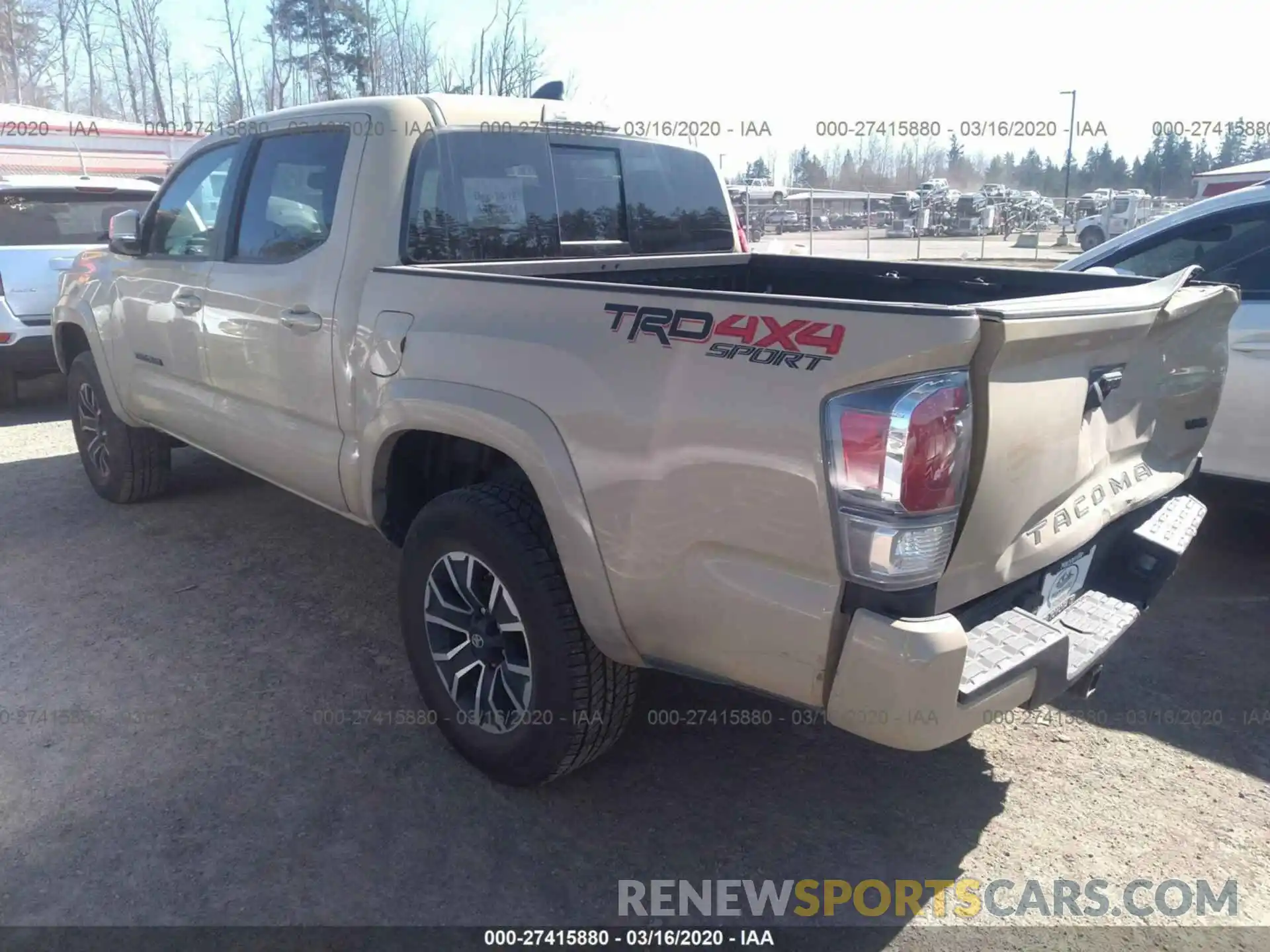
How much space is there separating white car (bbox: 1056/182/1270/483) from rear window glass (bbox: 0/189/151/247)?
7141 mm

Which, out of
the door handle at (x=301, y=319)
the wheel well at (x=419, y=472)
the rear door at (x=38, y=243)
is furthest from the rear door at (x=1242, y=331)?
the rear door at (x=38, y=243)

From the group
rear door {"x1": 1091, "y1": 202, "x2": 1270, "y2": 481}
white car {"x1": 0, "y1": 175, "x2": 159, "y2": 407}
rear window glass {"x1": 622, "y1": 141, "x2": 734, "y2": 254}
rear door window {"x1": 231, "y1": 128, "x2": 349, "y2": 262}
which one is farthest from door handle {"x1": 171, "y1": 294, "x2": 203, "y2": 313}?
rear door {"x1": 1091, "y1": 202, "x2": 1270, "y2": 481}

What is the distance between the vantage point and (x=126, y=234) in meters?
4.76

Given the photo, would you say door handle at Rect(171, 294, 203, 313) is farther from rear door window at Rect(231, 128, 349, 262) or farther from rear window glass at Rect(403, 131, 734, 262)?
rear window glass at Rect(403, 131, 734, 262)

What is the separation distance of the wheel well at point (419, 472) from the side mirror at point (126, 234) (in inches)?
93.3

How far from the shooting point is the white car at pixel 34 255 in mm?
7562

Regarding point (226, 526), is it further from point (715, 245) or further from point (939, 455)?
point (939, 455)

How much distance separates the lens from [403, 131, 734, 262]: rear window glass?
11.0 feet

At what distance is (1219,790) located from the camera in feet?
9.51

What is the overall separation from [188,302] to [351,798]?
8.10ft

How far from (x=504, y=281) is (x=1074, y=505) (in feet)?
5.36

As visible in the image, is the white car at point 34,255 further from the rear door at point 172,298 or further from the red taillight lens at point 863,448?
the red taillight lens at point 863,448

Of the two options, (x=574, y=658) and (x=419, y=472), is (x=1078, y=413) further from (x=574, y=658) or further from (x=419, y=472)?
(x=419, y=472)

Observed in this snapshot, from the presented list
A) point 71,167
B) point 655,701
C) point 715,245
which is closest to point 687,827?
point 655,701
